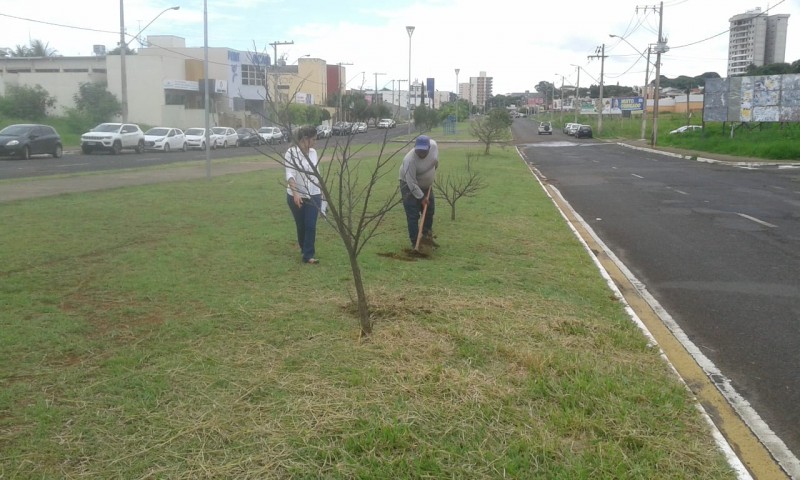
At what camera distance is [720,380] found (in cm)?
498

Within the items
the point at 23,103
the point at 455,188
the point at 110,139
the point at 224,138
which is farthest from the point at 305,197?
the point at 23,103

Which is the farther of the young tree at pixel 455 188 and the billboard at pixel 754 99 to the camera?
the billboard at pixel 754 99

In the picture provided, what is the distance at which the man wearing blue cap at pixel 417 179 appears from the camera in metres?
8.31

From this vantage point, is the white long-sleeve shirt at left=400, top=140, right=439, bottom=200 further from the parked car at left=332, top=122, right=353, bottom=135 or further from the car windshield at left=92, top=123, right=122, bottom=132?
the car windshield at left=92, top=123, right=122, bottom=132

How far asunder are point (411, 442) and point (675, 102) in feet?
381

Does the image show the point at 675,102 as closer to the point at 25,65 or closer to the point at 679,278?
the point at 25,65

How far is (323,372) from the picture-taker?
4.55 meters

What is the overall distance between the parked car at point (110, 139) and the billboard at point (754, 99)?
1176 inches

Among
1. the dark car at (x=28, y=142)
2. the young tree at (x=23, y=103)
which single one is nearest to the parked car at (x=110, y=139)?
the dark car at (x=28, y=142)

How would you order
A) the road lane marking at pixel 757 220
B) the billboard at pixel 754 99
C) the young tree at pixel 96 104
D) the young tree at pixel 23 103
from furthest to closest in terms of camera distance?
the young tree at pixel 96 104, the young tree at pixel 23 103, the billboard at pixel 754 99, the road lane marking at pixel 757 220

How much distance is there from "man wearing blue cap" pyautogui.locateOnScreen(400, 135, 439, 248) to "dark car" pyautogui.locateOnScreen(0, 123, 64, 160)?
80.0 ft

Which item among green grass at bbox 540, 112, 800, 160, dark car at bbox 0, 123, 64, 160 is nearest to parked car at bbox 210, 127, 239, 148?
dark car at bbox 0, 123, 64, 160

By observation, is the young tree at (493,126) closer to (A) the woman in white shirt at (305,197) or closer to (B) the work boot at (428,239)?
(B) the work boot at (428,239)

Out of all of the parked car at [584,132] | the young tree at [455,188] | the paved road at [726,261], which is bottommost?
the paved road at [726,261]
